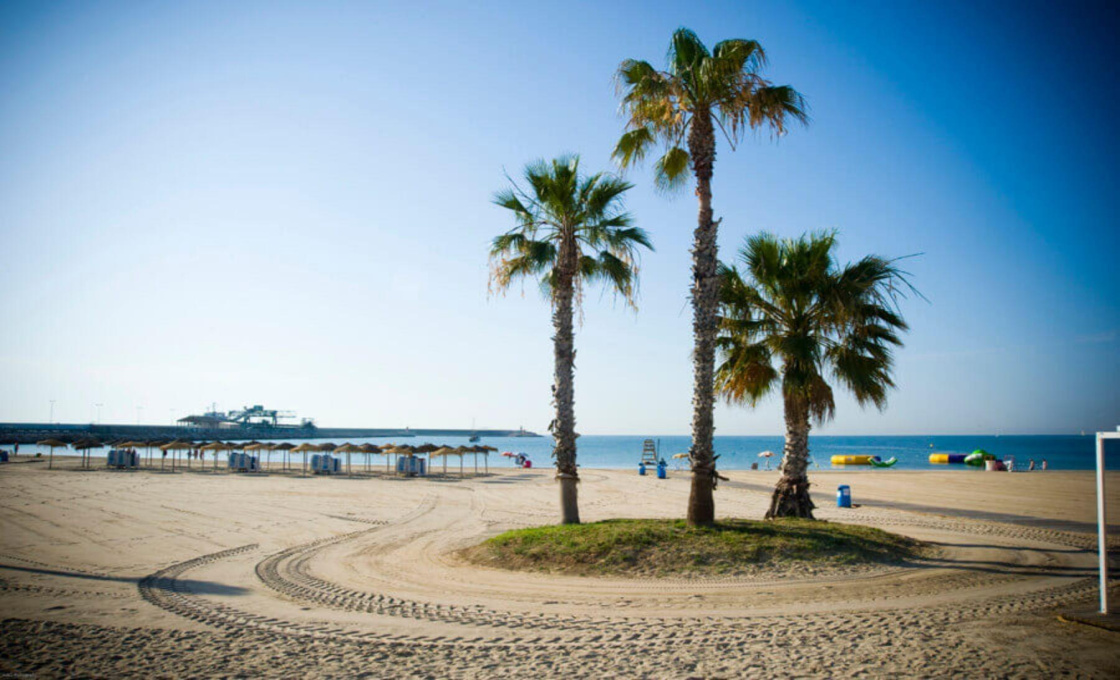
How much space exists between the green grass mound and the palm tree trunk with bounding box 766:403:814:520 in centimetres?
137

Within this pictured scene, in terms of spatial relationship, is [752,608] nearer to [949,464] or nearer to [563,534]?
[563,534]

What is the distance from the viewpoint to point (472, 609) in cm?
729

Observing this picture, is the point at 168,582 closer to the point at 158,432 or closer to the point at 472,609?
the point at 472,609

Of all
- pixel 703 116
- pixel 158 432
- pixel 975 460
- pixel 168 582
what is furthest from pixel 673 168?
pixel 158 432

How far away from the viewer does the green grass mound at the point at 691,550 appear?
9203 mm

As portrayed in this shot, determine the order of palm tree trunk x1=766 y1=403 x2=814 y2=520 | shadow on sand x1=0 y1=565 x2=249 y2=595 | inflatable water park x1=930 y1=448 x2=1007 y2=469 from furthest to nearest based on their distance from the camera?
1. inflatable water park x1=930 y1=448 x2=1007 y2=469
2. palm tree trunk x1=766 y1=403 x2=814 y2=520
3. shadow on sand x1=0 y1=565 x2=249 y2=595

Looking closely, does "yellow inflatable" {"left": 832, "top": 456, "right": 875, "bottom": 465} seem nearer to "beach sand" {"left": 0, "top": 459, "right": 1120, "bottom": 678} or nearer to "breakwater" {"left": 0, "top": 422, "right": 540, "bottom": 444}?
"beach sand" {"left": 0, "top": 459, "right": 1120, "bottom": 678}

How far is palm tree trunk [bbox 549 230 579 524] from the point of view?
12086mm

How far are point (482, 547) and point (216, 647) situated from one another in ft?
18.0

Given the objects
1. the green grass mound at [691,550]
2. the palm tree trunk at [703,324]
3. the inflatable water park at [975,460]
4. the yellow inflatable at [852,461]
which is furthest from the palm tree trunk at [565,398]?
the yellow inflatable at [852,461]

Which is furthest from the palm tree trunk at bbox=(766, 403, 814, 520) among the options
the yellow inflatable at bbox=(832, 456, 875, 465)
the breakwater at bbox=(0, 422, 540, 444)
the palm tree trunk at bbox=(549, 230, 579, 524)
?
the breakwater at bbox=(0, 422, 540, 444)

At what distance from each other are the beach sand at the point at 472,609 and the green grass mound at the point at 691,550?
41 centimetres

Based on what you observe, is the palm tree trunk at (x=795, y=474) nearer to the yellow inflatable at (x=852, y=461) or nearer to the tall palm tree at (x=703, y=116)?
the tall palm tree at (x=703, y=116)

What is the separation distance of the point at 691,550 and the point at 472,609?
159 inches
